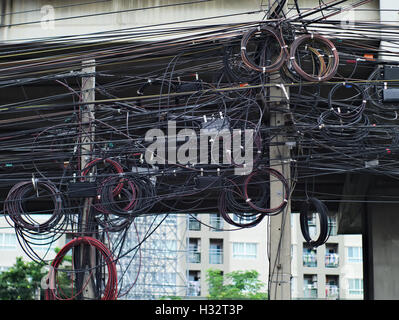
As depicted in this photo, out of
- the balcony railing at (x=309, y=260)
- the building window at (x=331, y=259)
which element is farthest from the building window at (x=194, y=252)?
the building window at (x=331, y=259)

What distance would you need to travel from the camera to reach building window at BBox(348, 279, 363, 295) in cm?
4728

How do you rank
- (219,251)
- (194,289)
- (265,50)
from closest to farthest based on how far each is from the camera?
(265,50)
(194,289)
(219,251)

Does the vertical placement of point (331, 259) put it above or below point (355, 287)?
above

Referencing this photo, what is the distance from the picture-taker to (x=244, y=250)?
153 ft

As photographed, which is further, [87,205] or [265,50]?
[87,205]

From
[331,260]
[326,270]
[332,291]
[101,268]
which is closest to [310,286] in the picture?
[332,291]

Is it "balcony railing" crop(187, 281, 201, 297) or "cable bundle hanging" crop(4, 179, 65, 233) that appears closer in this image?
"cable bundle hanging" crop(4, 179, 65, 233)

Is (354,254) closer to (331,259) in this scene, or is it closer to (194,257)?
(331,259)

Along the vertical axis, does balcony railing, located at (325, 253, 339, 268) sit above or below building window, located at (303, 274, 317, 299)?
above

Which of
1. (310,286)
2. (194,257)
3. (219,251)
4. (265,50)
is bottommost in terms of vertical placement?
(310,286)

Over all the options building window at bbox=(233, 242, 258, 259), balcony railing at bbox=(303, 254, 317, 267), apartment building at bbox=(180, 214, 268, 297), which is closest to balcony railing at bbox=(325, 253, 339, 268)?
balcony railing at bbox=(303, 254, 317, 267)

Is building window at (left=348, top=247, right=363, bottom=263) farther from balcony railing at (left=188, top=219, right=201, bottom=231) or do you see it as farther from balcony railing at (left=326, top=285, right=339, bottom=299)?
balcony railing at (left=188, top=219, right=201, bottom=231)

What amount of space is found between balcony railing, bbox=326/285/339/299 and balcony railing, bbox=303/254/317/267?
6.23 feet

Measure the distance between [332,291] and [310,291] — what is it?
1.63m
